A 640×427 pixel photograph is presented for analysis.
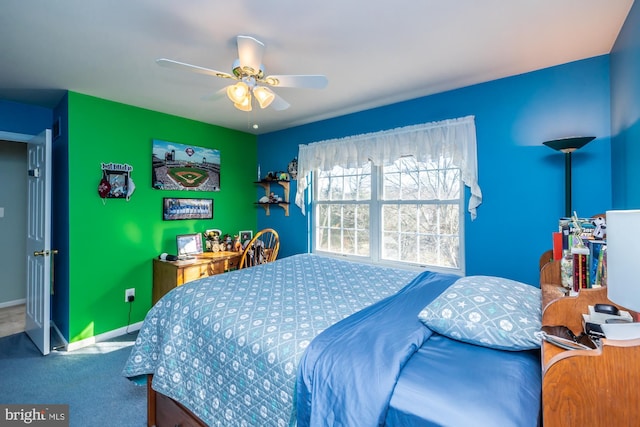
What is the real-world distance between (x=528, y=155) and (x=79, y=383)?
3.86 meters

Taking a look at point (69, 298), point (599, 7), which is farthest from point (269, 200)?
point (599, 7)

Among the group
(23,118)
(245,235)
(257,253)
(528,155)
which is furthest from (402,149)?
(23,118)

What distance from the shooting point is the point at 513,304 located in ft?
4.10

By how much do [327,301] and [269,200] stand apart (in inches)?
103

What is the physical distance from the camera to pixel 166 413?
1703 mm

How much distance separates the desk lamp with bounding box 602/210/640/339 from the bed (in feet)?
1.17

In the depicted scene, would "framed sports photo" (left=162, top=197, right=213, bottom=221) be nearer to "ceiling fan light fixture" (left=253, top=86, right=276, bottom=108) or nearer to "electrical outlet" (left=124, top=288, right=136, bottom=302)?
"electrical outlet" (left=124, top=288, right=136, bottom=302)

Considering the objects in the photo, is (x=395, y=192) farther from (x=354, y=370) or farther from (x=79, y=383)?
(x=79, y=383)

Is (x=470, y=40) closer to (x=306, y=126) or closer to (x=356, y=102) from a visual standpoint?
Result: (x=356, y=102)

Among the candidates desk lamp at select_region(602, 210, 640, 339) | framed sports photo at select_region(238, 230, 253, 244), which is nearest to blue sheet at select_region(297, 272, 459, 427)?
desk lamp at select_region(602, 210, 640, 339)

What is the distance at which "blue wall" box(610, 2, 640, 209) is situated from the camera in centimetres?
157

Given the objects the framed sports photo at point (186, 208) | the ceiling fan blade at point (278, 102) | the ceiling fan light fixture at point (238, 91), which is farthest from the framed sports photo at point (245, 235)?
the ceiling fan light fixture at point (238, 91)

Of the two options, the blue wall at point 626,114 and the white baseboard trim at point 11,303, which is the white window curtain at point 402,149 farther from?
the white baseboard trim at point 11,303

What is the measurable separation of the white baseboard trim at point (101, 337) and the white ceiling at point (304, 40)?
2331mm
